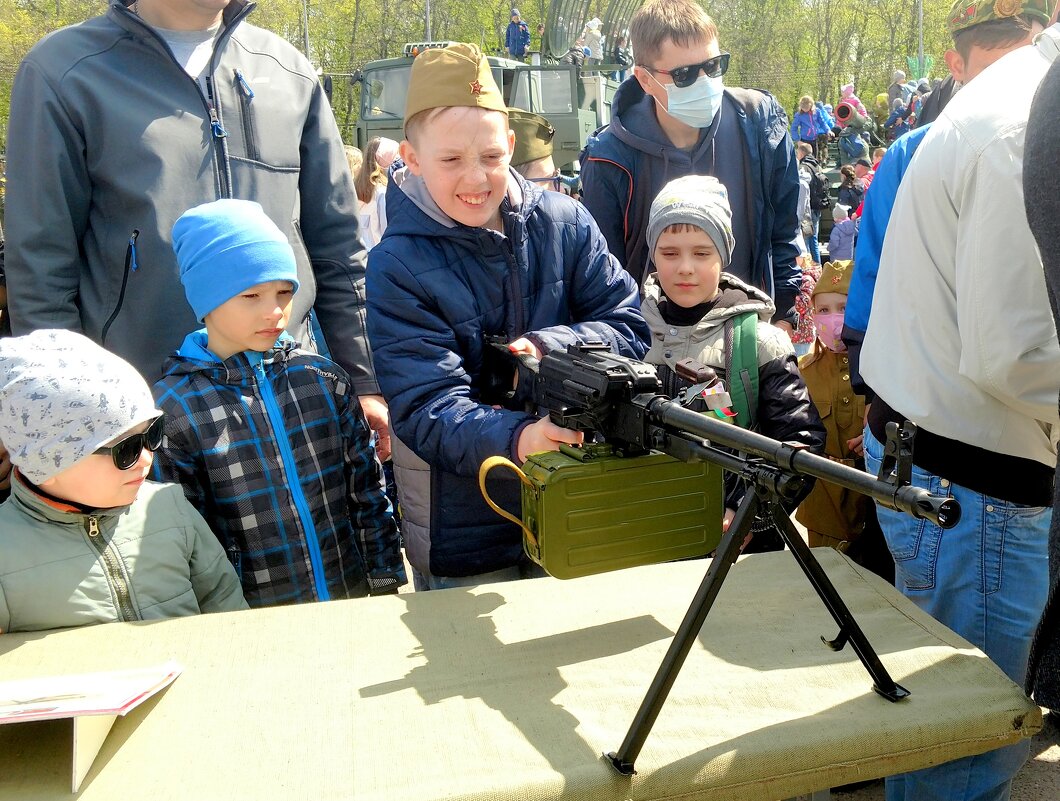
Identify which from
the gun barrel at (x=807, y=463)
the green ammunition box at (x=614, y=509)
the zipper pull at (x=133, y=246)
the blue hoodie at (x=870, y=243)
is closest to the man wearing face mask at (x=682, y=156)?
the blue hoodie at (x=870, y=243)

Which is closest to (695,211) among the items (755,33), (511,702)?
(511,702)

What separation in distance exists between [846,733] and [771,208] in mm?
2461

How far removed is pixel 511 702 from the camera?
1.48 metres

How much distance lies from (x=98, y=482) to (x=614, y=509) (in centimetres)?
98

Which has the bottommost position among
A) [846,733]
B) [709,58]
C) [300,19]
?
[846,733]

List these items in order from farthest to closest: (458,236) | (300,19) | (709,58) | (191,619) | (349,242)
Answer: (300,19) < (709,58) < (349,242) < (458,236) < (191,619)

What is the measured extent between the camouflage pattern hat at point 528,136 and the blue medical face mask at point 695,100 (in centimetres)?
252

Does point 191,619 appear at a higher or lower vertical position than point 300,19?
lower

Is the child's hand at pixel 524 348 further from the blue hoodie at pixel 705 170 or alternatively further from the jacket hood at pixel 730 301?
the blue hoodie at pixel 705 170

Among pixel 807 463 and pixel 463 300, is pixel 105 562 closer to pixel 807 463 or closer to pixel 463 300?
pixel 463 300

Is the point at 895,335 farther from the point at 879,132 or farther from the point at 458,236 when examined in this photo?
the point at 879,132

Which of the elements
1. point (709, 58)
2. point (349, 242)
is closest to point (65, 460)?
point (349, 242)

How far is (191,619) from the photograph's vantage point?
1.80m

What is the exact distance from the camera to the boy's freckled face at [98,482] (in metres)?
1.82
